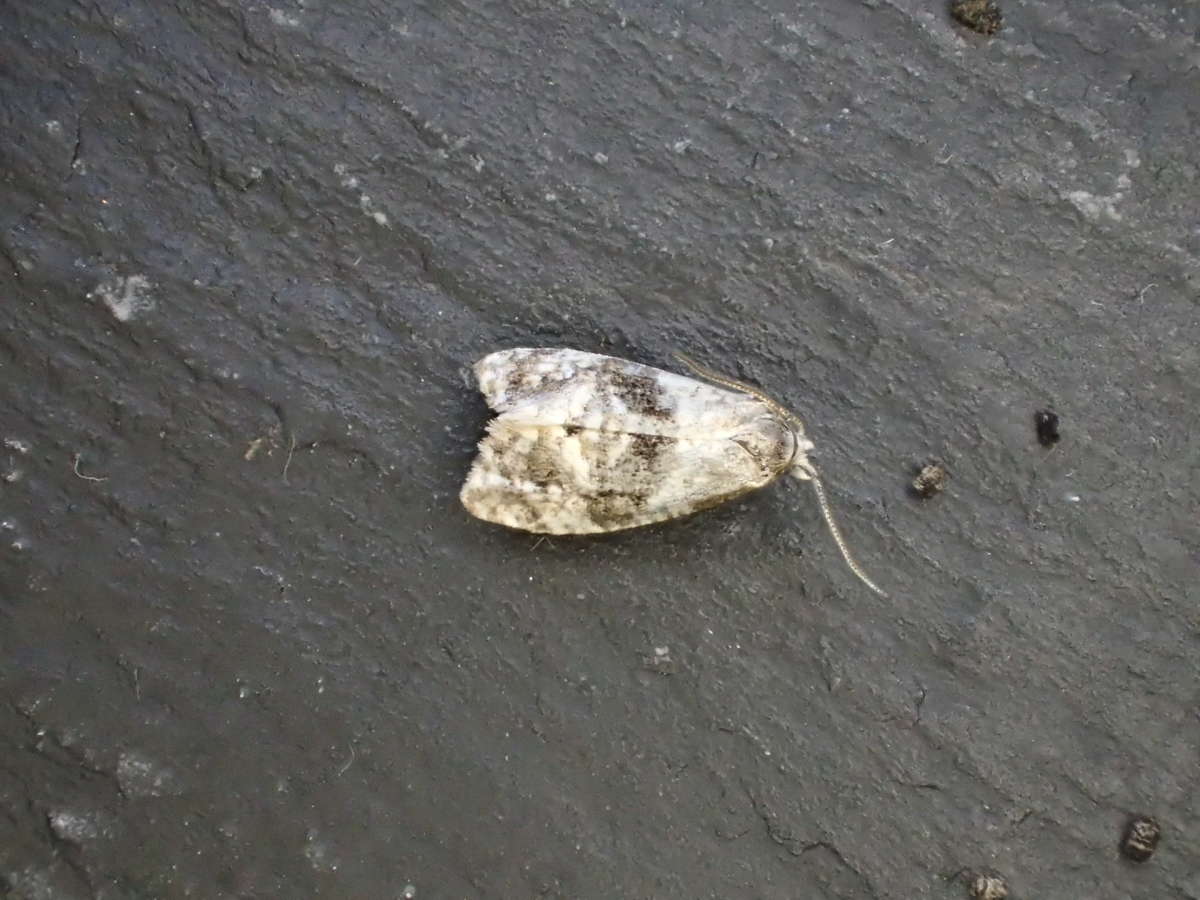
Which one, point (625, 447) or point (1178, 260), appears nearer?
point (625, 447)

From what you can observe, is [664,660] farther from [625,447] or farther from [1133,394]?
[1133,394]

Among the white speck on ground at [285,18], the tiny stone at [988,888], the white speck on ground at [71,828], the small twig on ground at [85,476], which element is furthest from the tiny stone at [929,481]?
the white speck on ground at [71,828]

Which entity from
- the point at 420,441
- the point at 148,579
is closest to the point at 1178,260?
the point at 420,441

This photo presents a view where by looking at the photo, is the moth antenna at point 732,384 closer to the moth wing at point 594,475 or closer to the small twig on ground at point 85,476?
the moth wing at point 594,475

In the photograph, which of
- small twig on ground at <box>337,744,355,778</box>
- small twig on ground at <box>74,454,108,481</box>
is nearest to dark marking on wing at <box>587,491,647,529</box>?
small twig on ground at <box>337,744,355,778</box>

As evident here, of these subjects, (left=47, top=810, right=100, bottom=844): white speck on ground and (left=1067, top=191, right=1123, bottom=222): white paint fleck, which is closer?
(left=47, top=810, right=100, bottom=844): white speck on ground

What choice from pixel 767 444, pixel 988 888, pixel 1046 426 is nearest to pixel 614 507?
pixel 767 444

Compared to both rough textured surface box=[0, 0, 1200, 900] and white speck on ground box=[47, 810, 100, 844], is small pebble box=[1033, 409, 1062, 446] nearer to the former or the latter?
rough textured surface box=[0, 0, 1200, 900]
